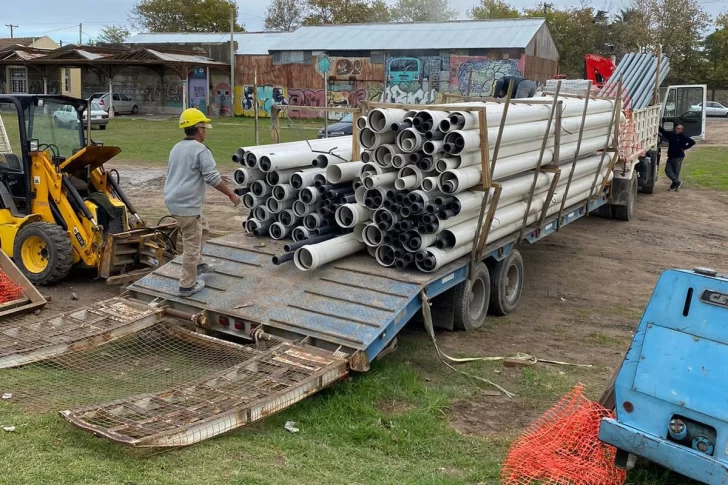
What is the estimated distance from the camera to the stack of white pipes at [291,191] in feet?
23.5

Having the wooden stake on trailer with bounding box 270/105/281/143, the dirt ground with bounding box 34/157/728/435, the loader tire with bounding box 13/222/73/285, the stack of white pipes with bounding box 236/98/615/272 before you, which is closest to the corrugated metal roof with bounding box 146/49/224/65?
the dirt ground with bounding box 34/157/728/435

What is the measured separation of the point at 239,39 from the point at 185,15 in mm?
23133

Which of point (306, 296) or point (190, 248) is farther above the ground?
point (190, 248)

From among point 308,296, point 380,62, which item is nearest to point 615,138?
point 308,296

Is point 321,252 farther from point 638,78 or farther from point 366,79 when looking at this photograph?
point 366,79

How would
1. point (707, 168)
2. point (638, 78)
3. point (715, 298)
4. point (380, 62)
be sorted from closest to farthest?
point (715, 298), point (638, 78), point (707, 168), point (380, 62)

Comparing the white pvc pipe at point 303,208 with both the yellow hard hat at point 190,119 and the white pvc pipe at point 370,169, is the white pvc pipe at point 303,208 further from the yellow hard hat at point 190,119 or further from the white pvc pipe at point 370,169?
the yellow hard hat at point 190,119

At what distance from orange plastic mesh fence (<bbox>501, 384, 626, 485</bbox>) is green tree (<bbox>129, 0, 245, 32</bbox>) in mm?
66389

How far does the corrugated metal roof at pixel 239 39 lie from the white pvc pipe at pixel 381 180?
37862 millimetres

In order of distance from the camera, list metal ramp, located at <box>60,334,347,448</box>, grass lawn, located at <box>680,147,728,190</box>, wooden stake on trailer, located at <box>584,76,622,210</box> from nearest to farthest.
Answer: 1. metal ramp, located at <box>60,334,347,448</box>
2. wooden stake on trailer, located at <box>584,76,622,210</box>
3. grass lawn, located at <box>680,147,728,190</box>

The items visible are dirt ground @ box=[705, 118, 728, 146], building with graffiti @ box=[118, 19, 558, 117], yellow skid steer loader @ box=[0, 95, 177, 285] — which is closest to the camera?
yellow skid steer loader @ box=[0, 95, 177, 285]

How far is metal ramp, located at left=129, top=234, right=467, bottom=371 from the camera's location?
5844 millimetres

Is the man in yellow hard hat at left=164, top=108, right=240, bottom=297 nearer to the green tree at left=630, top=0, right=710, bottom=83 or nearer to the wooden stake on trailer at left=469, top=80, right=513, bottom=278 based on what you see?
the wooden stake on trailer at left=469, top=80, right=513, bottom=278

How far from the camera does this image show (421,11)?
69188 millimetres
